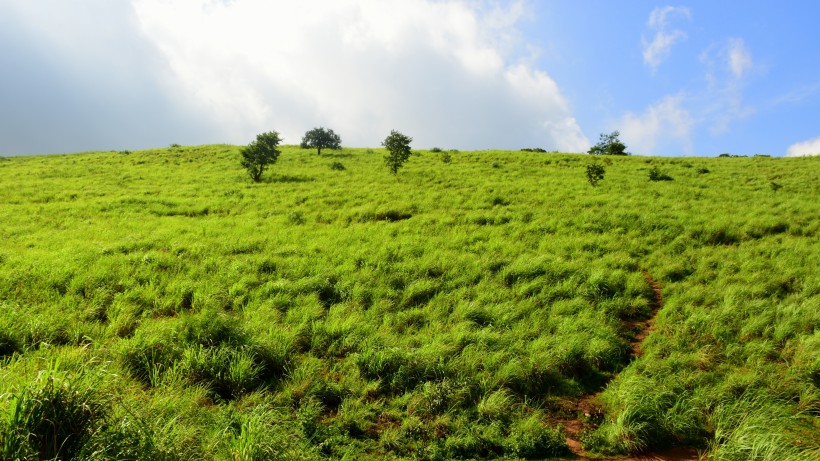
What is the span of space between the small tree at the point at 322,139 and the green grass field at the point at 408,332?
1215 inches

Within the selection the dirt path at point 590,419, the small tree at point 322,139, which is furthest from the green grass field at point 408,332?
the small tree at point 322,139

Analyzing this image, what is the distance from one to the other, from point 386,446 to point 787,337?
8.42 metres

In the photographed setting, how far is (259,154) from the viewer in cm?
2773

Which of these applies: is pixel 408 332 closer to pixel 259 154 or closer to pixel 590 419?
pixel 590 419

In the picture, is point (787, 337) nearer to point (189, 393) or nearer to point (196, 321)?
point (189, 393)

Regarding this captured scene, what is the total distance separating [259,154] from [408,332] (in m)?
24.2

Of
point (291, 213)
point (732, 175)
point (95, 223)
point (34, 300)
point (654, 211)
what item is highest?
point (732, 175)

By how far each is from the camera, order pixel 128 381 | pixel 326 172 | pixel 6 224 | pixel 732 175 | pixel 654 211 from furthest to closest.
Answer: pixel 326 172 → pixel 732 175 → pixel 654 211 → pixel 6 224 → pixel 128 381

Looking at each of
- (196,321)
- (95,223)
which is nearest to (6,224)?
(95,223)

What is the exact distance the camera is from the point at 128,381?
5457mm

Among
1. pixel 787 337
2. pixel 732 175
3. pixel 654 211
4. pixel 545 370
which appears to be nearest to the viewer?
pixel 545 370

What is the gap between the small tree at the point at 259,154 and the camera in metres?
26.9

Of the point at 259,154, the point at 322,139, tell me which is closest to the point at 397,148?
the point at 259,154

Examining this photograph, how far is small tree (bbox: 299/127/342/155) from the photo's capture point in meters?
46.4
